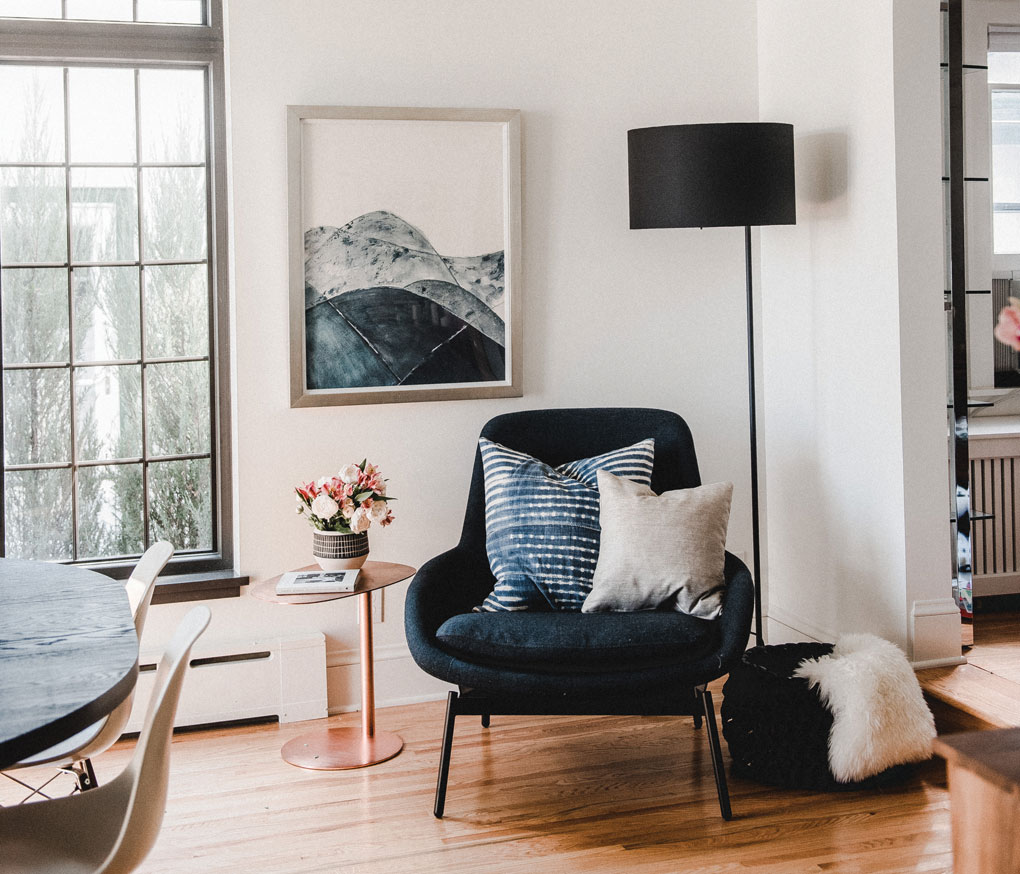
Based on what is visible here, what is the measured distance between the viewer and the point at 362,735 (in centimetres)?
328

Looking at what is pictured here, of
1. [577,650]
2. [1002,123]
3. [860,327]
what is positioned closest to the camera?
[577,650]

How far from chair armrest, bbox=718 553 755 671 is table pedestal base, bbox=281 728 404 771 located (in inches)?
44.7

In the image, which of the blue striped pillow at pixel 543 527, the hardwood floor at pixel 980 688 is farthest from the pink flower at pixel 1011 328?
the blue striped pillow at pixel 543 527

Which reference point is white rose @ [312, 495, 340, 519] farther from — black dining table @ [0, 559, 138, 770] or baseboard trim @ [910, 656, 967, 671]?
baseboard trim @ [910, 656, 967, 671]

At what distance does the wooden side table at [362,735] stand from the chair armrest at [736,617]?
1.00 meters

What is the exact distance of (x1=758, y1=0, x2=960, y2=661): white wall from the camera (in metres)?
3.20

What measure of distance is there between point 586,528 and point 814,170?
158 centimetres

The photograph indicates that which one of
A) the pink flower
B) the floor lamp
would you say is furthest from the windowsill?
the pink flower

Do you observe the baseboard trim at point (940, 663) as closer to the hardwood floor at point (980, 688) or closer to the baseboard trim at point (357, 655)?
the hardwood floor at point (980, 688)

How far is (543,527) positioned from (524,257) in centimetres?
111

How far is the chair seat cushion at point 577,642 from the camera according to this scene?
8.84ft

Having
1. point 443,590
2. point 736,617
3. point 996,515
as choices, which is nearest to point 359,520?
point 443,590

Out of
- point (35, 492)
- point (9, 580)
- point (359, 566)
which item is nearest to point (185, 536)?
point (35, 492)

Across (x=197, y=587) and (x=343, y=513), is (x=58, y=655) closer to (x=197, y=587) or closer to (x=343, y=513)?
(x=343, y=513)
